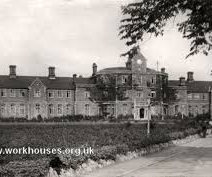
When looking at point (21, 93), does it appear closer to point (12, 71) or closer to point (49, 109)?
point (12, 71)

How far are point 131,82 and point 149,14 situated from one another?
46457mm

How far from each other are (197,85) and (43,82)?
94.9ft

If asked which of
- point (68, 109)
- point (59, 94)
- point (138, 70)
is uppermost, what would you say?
point (138, 70)

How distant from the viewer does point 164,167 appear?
17.7 m

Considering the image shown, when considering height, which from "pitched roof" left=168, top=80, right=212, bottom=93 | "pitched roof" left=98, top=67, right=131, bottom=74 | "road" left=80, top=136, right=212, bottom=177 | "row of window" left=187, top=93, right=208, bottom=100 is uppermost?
"pitched roof" left=98, top=67, right=131, bottom=74

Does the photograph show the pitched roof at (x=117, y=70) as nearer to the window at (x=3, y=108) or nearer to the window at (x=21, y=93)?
the window at (x=21, y=93)

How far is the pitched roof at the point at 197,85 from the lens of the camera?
73062 millimetres

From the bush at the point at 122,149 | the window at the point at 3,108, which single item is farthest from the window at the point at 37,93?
the bush at the point at 122,149

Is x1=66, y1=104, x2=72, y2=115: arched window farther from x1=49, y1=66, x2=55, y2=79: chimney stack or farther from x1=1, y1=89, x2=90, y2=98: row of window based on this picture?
x1=49, y1=66, x2=55, y2=79: chimney stack

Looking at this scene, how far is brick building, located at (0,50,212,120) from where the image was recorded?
62438mm

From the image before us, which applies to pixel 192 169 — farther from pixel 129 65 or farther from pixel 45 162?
pixel 129 65

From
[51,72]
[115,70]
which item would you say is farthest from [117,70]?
[51,72]

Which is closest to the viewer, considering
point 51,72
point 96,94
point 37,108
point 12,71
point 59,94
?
point 96,94

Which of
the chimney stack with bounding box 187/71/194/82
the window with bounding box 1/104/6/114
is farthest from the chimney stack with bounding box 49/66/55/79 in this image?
the chimney stack with bounding box 187/71/194/82
